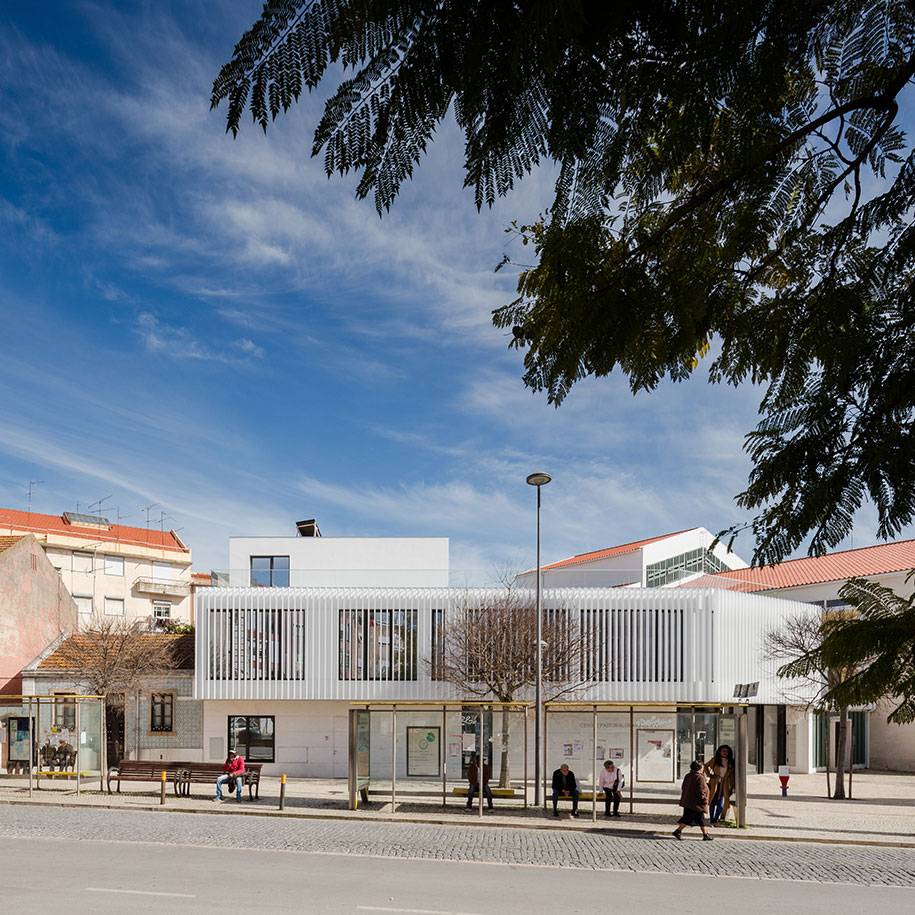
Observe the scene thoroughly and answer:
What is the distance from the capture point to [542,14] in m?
1.90

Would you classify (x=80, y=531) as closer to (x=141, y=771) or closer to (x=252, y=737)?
(x=252, y=737)

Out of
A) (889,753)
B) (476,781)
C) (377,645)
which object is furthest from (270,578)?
(889,753)

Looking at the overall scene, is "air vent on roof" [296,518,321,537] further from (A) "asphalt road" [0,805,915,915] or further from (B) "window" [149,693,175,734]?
(A) "asphalt road" [0,805,915,915]

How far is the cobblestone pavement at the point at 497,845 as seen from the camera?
17062mm

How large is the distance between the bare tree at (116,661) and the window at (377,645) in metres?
6.83

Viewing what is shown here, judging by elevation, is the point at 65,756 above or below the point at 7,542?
below

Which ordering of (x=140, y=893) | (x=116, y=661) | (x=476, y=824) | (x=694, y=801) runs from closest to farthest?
1. (x=140, y=893)
2. (x=694, y=801)
3. (x=476, y=824)
4. (x=116, y=661)

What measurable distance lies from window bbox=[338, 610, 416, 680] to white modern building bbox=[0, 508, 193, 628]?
36.7 meters

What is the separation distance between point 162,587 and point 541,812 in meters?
56.7

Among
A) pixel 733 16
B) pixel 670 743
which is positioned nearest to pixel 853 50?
pixel 733 16

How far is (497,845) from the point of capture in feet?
63.2

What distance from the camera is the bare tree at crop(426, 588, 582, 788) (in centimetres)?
3262

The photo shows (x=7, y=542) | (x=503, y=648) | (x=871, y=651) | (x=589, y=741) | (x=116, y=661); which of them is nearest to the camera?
(x=871, y=651)

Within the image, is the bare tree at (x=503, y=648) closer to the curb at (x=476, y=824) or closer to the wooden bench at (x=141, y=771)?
the curb at (x=476, y=824)
